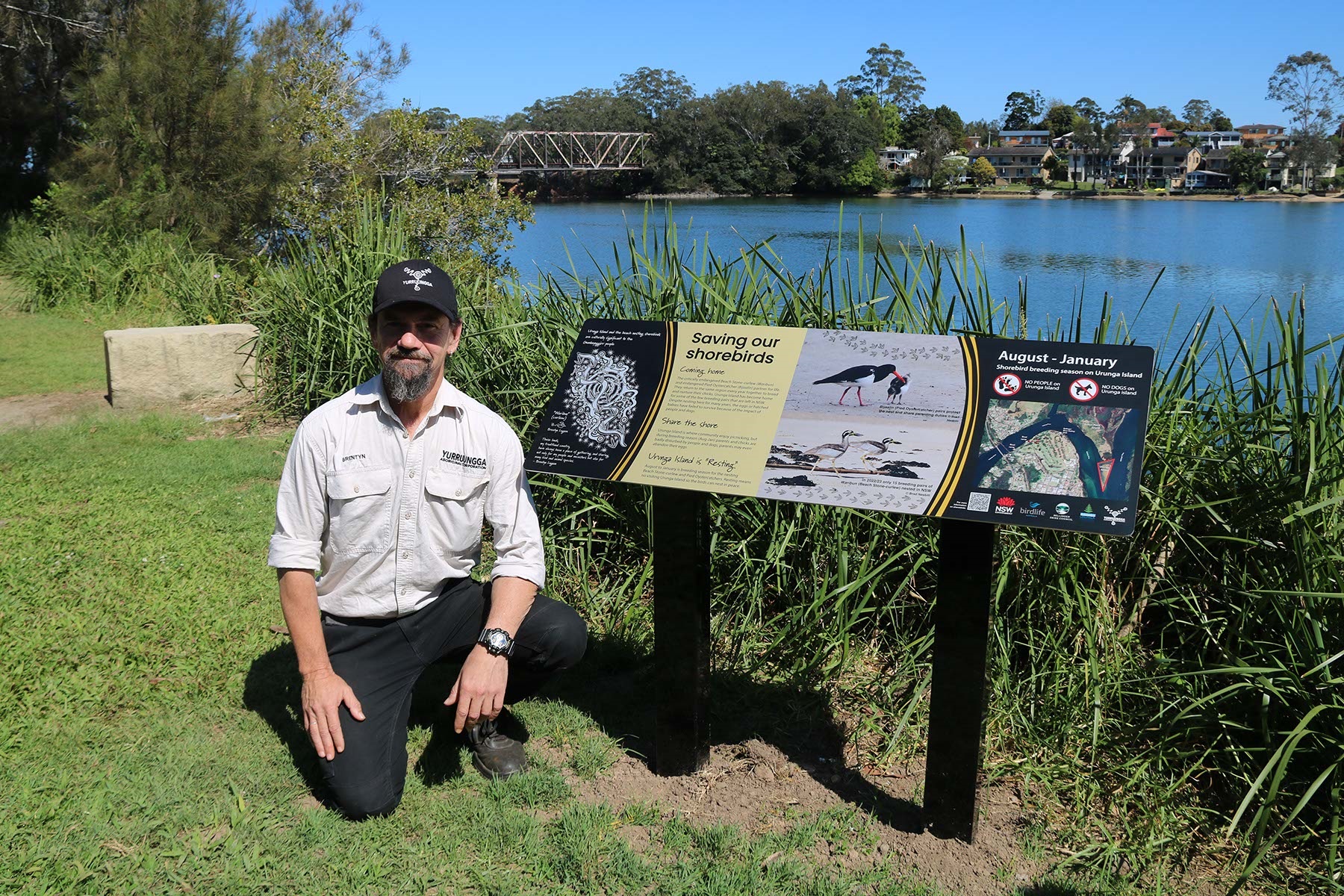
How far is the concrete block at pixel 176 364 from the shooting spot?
6.50 meters

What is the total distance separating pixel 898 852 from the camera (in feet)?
8.23

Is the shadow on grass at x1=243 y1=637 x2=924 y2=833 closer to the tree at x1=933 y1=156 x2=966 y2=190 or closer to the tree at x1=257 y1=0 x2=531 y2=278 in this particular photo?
the tree at x1=257 y1=0 x2=531 y2=278

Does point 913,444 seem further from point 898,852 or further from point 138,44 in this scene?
point 138,44

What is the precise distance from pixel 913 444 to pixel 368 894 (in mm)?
1544

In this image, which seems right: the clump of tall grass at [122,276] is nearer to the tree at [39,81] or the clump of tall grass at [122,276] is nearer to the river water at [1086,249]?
the river water at [1086,249]

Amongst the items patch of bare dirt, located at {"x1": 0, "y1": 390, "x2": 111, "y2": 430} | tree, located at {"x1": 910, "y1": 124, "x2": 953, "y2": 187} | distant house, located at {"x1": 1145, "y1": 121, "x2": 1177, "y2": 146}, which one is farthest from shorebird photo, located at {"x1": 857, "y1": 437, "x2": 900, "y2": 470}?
distant house, located at {"x1": 1145, "y1": 121, "x2": 1177, "y2": 146}

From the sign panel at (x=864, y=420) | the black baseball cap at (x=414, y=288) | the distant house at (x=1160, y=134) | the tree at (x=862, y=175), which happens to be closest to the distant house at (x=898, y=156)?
the tree at (x=862, y=175)

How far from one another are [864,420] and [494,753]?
1.31 metres

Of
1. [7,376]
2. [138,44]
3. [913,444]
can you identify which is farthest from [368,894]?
[138,44]

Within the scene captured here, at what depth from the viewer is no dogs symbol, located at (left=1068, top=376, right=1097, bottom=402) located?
88.3 inches

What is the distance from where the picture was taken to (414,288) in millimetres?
2619

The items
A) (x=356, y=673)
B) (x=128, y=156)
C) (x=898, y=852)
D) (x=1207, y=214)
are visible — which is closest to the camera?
(x=898, y=852)

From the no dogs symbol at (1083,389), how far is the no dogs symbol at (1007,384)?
11 cm

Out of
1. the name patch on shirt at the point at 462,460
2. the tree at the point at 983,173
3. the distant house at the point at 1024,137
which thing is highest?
the distant house at the point at 1024,137
